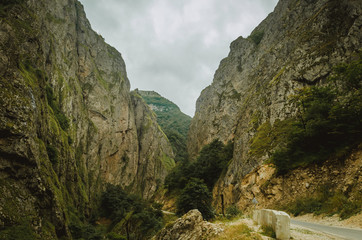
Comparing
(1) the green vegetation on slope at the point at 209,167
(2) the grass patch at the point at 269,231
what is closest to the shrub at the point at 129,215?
(1) the green vegetation on slope at the point at 209,167

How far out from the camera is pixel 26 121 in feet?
54.8

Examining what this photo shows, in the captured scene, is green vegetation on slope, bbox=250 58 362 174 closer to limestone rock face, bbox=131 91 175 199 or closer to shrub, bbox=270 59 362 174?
shrub, bbox=270 59 362 174

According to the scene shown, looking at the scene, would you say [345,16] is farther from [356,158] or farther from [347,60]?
[356,158]

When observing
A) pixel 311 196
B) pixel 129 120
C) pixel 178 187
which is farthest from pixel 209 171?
pixel 129 120

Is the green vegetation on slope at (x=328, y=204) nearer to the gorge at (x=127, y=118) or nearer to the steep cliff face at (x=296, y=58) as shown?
the gorge at (x=127, y=118)

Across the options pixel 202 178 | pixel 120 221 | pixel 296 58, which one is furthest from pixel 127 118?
pixel 296 58

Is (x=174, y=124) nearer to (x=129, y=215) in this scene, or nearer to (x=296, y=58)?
(x=129, y=215)

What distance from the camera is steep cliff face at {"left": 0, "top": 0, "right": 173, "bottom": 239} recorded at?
1537 cm

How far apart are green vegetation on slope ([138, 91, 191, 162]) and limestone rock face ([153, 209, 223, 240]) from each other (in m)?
72.4

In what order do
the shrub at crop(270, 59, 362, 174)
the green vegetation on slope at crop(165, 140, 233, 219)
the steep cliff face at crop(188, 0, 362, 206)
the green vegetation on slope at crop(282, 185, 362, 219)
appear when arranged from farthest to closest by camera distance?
the steep cliff face at crop(188, 0, 362, 206), the green vegetation on slope at crop(165, 140, 233, 219), the shrub at crop(270, 59, 362, 174), the green vegetation on slope at crop(282, 185, 362, 219)

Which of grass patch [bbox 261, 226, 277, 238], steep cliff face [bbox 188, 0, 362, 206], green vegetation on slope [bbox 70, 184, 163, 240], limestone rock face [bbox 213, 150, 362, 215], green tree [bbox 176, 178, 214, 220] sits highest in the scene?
steep cliff face [bbox 188, 0, 362, 206]

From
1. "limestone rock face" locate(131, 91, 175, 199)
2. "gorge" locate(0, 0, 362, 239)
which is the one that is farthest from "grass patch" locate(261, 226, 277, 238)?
"limestone rock face" locate(131, 91, 175, 199)

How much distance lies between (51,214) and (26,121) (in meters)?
9.25

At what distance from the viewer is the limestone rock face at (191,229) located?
10315 mm
